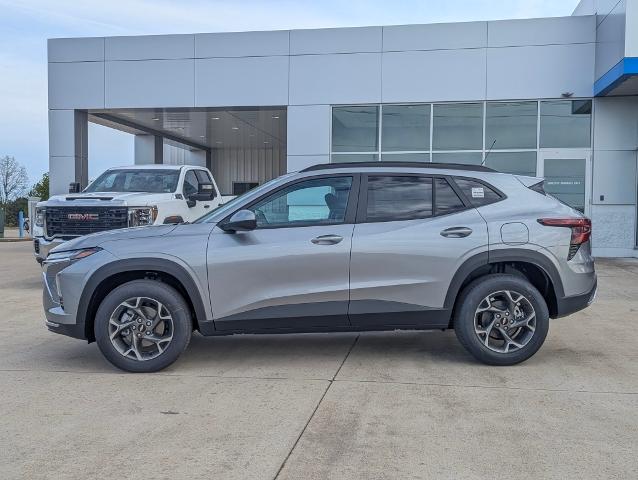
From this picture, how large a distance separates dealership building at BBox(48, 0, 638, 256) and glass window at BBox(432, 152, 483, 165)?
0.12 ft

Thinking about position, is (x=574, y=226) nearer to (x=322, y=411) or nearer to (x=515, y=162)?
(x=322, y=411)

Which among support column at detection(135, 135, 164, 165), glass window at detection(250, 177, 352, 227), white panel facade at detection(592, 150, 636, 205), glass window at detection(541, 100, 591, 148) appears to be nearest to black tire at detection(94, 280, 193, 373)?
glass window at detection(250, 177, 352, 227)

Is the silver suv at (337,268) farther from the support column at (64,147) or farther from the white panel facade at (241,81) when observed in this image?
the support column at (64,147)

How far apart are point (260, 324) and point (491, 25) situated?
13.4m

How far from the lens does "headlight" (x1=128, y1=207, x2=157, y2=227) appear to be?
32.7ft

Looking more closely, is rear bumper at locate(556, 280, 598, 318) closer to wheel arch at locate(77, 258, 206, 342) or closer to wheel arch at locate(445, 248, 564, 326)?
wheel arch at locate(445, 248, 564, 326)

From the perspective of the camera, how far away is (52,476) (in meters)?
3.60

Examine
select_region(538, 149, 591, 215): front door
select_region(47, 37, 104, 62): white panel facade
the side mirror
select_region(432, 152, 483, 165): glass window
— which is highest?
select_region(47, 37, 104, 62): white panel facade

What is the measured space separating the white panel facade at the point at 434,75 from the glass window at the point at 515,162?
5.18 feet

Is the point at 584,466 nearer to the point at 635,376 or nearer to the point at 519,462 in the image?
the point at 519,462

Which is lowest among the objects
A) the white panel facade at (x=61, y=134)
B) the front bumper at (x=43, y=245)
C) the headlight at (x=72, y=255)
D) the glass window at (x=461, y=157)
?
the front bumper at (x=43, y=245)

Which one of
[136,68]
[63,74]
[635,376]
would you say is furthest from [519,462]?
[63,74]

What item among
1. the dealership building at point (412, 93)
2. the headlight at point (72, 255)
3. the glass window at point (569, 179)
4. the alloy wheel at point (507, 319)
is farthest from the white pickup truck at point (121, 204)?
the glass window at point (569, 179)

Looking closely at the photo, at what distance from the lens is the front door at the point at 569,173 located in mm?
16406
